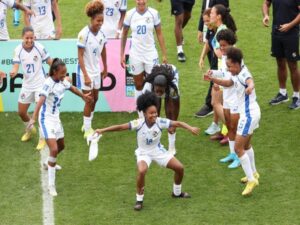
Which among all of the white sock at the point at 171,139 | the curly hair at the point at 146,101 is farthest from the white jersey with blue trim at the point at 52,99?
the white sock at the point at 171,139

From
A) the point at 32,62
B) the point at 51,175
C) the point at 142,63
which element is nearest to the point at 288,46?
the point at 142,63

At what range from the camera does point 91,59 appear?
40.8 feet

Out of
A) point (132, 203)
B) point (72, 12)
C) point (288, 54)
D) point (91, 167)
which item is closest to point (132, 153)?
point (91, 167)

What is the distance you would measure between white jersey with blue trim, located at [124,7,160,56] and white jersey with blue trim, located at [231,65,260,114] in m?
2.42

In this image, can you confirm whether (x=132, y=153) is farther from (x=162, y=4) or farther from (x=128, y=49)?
(x=162, y=4)

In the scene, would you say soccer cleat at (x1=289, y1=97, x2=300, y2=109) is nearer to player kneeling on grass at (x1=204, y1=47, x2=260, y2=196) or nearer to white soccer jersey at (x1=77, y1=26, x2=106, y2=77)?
player kneeling on grass at (x1=204, y1=47, x2=260, y2=196)

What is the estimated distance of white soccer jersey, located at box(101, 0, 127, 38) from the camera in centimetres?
1434

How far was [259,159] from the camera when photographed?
467 inches

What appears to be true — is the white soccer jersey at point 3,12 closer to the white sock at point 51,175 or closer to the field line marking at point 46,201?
the field line marking at point 46,201

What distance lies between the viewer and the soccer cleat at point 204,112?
13414mm

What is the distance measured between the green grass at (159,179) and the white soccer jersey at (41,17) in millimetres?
1618

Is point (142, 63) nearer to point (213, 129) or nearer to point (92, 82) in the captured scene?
point (92, 82)

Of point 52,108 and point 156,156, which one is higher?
point 52,108

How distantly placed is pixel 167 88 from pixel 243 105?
51.1 inches
